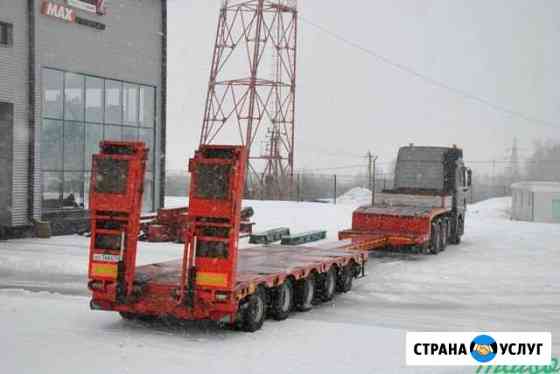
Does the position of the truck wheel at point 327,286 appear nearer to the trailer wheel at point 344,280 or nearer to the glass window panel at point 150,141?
the trailer wheel at point 344,280

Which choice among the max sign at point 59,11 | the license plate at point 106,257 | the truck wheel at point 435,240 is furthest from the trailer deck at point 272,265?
the max sign at point 59,11

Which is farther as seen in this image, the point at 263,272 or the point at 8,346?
the point at 263,272

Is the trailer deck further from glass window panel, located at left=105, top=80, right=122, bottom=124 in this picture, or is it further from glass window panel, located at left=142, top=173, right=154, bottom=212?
glass window panel, located at left=142, top=173, right=154, bottom=212

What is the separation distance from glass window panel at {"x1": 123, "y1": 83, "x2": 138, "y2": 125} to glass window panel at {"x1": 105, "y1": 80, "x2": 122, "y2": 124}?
33 cm

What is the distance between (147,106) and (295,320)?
1960 cm

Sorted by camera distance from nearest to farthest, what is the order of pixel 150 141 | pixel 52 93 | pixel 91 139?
pixel 52 93 < pixel 91 139 < pixel 150 141

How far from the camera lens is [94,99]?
89.0ft

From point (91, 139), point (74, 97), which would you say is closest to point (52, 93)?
point (74, 97)

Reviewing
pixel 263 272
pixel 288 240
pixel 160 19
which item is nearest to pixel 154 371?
pixel 263 272

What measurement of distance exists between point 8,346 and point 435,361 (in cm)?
566

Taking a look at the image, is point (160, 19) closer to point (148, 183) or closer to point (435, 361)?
point (148, 183)

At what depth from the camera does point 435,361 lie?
9.65m

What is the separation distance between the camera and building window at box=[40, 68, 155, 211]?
2532cm

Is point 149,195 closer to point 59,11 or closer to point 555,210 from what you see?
point 59,11
